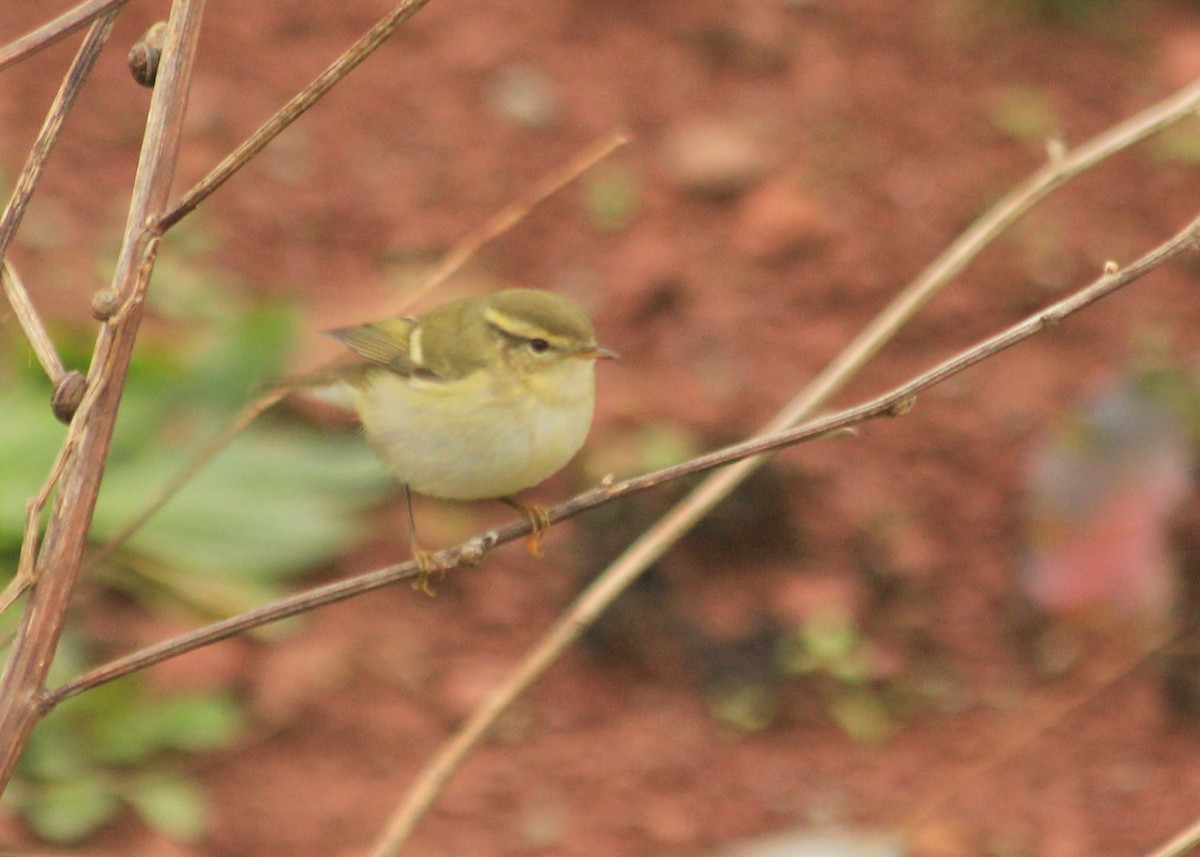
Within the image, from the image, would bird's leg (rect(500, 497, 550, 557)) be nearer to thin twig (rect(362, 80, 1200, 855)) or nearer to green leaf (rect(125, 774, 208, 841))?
thin twig (rect(362, 80, 1200, 855))

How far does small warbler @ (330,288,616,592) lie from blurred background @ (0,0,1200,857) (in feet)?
3.61

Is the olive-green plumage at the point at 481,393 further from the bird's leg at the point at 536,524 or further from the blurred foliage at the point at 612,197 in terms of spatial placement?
the blurred foliage at the point at 612,197

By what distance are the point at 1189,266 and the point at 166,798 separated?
3.97 metres

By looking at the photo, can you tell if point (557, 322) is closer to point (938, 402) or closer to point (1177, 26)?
point (938, 402)

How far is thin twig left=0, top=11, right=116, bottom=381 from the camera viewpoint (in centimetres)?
185

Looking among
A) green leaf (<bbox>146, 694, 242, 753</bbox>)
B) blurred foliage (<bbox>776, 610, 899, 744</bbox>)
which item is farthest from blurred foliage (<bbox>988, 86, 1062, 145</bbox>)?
green leaf (<bbox>146, 694, 242, 753</bbox>)

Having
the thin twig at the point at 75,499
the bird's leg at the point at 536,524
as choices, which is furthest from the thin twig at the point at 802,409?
the thin twig at the point at 75,499

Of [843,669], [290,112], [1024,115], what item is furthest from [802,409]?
[1024,115]

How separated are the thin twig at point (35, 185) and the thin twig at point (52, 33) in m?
0.12

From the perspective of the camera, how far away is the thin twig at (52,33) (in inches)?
66.2

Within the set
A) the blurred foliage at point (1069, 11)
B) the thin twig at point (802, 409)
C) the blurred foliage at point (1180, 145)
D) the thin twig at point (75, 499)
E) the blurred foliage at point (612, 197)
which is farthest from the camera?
the blurred foliage at point (1069, 11)

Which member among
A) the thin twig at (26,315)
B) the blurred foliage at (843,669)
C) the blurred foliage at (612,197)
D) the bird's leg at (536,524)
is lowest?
the thin twig at (26,315)

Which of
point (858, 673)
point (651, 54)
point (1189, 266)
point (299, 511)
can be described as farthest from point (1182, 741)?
point (651, 54)

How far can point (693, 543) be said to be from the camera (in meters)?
4.52
